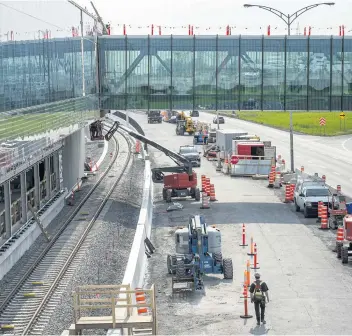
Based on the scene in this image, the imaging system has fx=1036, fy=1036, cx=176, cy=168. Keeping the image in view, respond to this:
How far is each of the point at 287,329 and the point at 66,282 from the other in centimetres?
780

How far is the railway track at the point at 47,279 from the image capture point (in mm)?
27172

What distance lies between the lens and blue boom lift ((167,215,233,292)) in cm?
3178

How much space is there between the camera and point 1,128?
111ft

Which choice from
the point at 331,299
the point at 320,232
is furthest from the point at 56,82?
the point at 331,299

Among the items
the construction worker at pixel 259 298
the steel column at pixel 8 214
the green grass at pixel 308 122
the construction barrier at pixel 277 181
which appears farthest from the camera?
the green grass at pixel 308 122

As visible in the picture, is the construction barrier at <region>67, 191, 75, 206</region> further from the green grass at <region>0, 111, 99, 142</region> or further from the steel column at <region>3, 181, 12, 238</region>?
the steel column at <region>3, 181, 12, 238</region>

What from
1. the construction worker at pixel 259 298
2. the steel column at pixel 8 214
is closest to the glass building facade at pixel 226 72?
the steel column at pixel 8 214

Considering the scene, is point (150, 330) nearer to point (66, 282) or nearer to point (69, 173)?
point (66, 282)

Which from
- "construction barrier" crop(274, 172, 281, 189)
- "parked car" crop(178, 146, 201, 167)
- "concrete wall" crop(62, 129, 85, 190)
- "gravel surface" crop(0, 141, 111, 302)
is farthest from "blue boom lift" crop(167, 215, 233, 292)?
"parked car" crop(178, 146, 201, 167)

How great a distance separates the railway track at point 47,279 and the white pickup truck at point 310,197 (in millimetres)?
9317

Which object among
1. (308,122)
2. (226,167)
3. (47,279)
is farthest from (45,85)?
(308,122)

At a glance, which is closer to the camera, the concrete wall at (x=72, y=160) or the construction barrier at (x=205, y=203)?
the construction barrier at (x=205, y=203)

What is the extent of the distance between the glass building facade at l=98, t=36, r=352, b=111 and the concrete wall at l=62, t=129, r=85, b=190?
3.63 m

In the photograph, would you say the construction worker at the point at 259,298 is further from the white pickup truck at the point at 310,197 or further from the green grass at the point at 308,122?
the green grass at the point at 308,122
